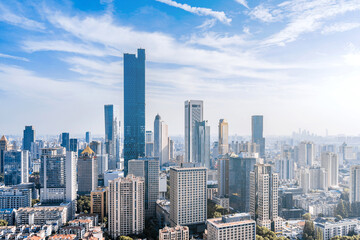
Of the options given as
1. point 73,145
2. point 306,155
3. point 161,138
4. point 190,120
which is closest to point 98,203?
point 73,145

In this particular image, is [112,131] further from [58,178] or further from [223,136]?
[58,178]

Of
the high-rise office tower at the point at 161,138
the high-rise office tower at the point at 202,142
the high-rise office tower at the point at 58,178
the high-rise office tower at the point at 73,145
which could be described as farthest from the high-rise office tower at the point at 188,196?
the high-rise office tower at the point at 161,138

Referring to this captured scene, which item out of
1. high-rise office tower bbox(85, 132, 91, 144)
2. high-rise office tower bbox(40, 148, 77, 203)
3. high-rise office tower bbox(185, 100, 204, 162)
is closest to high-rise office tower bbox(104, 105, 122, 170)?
high-rise office tower bbox(85, 132, 91, 144)

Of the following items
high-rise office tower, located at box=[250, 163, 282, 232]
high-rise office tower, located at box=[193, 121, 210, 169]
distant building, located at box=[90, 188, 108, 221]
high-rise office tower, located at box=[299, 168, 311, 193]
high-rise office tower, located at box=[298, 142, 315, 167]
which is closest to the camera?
high-rise office tower, located at box=[250, 163, 282, 232]

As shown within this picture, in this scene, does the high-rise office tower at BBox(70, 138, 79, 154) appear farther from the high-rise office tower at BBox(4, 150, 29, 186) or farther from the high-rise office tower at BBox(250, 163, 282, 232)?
the high-rise office tower at BBox(250, 163, 282, 232)

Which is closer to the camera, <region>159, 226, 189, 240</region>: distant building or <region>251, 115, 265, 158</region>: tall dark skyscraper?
<region>159, 226, 189, 240</region>: distant building

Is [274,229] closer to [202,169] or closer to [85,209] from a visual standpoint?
[202,169]
